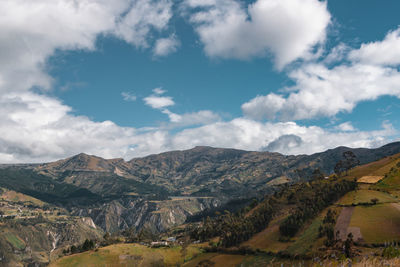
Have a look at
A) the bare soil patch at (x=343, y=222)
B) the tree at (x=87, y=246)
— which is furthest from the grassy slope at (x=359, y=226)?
the tree at (x=87, y=246)

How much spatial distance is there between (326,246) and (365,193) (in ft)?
204

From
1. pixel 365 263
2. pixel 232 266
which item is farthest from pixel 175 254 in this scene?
pixel 365 263

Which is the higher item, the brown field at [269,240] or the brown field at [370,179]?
the brown field at [370,179]

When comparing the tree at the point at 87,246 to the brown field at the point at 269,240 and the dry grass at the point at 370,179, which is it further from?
the dry grass at the point at 370,179

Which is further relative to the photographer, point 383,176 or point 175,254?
point 175,254

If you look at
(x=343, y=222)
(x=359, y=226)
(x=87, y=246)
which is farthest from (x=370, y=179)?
(x=87, y=246)

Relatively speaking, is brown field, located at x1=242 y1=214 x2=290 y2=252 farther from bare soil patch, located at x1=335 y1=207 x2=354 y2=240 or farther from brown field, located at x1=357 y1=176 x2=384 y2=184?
brown field, located at x1=357 y1=176 x2=384 y2=184

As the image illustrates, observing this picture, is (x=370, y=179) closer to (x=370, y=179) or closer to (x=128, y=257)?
(x=370, y=179)

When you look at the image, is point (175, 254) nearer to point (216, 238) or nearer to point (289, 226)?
point (216, 238)

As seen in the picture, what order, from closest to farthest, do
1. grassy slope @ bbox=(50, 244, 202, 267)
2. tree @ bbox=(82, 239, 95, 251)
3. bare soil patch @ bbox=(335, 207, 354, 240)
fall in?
bare soil patch @ bbox=(335, 207, 354, 240)
grassy slope @ bbox=(50, 244, 202, 267)
tree @ bbox=(82, 239, 95, 251)

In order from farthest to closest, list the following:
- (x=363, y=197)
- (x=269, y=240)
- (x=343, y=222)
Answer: (x=269, y=240), (x=363, y=197), (x=343, y=222)

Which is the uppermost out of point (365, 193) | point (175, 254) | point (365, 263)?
point (365, 263)

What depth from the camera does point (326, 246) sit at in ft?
319

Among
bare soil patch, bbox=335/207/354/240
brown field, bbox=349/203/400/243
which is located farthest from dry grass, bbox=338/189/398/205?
bare soil patch, bbox=335/207/354/240
